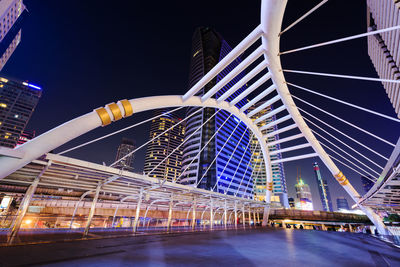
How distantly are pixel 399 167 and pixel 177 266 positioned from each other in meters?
8.42

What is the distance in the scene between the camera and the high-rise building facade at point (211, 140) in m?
85.8

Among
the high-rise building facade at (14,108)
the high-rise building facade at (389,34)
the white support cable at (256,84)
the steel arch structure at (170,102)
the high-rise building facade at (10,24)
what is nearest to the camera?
the steel arch structure at (170,102)

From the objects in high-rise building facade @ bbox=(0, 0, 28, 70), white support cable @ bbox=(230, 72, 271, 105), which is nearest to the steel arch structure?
white support cable @ bbox=(230, 72, 271, 105)

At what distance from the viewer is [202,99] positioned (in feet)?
35.4

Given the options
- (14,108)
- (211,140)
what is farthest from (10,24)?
(211,140)

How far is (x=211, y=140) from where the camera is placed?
335 feet

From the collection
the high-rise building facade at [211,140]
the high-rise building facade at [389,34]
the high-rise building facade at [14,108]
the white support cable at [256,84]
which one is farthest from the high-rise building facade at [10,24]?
the high-rise building facade at [389,34]

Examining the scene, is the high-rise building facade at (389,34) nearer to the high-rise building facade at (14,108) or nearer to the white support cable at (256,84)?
the white support cable at (256,84)

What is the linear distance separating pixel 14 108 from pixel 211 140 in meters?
141

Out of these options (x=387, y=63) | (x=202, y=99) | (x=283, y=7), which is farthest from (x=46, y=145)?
(x=387, y=63)

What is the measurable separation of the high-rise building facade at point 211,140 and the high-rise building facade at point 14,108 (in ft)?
384

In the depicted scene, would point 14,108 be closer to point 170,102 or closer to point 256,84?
point 170,102

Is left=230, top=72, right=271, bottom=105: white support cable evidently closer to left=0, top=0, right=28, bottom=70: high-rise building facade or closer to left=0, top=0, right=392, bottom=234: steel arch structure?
left=0, top=0, right=392, bottom=234: steel arch structure

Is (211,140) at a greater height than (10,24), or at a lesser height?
lesser
